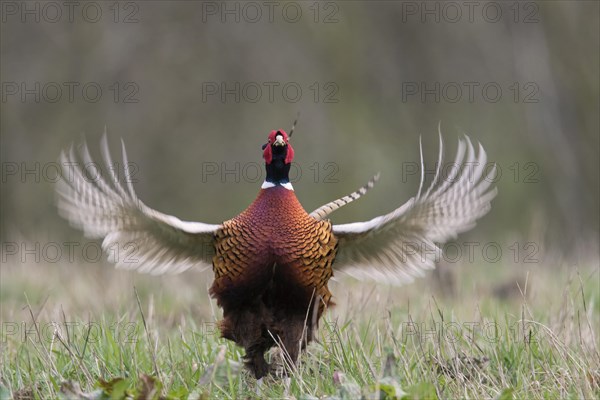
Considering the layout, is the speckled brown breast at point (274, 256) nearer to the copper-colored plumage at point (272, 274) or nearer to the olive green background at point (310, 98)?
the copper-colored plumage at point (272, 274)

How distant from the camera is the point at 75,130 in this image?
456 inches

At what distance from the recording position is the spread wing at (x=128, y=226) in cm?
401

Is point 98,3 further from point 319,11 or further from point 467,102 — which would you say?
point 467,102

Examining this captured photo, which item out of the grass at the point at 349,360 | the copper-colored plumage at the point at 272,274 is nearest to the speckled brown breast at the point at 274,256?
the copper-colored plumage at the point at 272,274

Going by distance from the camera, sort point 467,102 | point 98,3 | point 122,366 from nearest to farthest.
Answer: point 122,366, point 98,3, point 467,102

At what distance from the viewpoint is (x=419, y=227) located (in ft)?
13.5

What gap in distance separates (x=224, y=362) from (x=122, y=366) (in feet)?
1.30

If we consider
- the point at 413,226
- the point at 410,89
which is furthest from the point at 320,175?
the point at 413,226

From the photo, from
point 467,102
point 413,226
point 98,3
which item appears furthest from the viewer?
point 467,102

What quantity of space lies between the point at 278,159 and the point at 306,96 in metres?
8.10

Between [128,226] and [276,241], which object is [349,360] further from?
[128,226]

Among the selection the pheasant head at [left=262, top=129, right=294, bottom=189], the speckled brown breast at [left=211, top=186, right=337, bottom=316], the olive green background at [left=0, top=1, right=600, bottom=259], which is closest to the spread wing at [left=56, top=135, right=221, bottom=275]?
the speckled brown breast at [left=211, top=186, right=337, bottom=316]

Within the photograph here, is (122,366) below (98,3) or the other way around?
below

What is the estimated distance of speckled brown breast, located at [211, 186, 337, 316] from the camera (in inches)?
147
